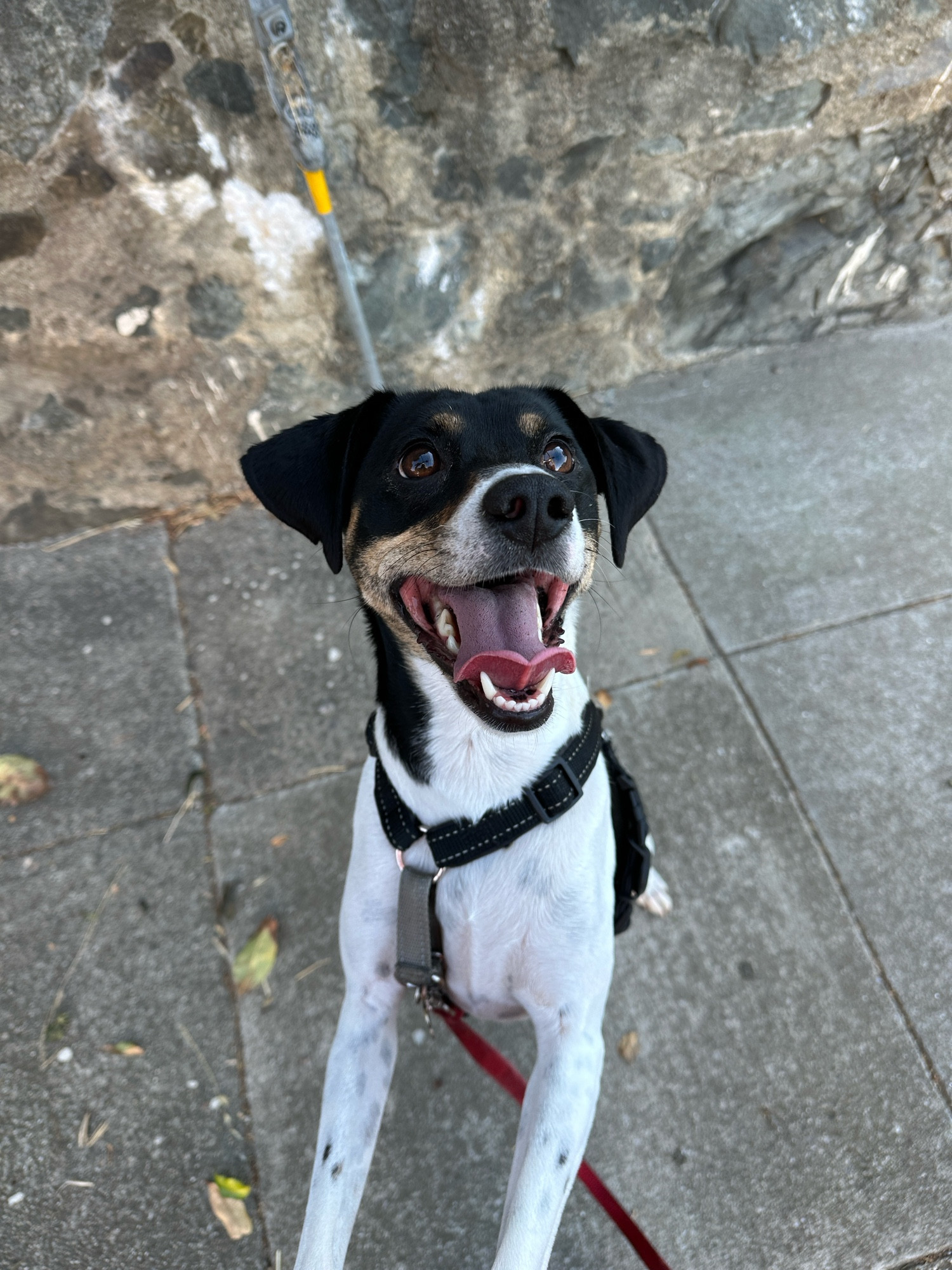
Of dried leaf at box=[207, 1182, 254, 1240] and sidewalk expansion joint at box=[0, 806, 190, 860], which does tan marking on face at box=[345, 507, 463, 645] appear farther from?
dried leaf at box=[207, 1182, 254, 1240]

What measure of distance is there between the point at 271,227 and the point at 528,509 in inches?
94.6

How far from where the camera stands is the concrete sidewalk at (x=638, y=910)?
2.15 metres

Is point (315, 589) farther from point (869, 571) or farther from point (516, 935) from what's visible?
→ point (869, 571)

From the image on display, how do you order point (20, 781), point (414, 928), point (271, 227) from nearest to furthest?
1. point (414, 928)
2. point (20, 781)
3. point (271, 227)

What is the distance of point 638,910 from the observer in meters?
2.62

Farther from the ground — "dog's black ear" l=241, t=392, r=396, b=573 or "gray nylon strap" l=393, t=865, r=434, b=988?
"dog's black ear" l=241, t=392, r=396, b=573

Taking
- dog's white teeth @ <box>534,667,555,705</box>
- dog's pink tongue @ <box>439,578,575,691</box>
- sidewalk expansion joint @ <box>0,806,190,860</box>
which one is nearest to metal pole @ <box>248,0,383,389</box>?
dog's pink tongue @ <box>439,578,575,691</box>

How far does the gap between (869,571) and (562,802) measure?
94.6 inches

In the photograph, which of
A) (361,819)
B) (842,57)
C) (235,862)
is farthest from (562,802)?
(842,57)

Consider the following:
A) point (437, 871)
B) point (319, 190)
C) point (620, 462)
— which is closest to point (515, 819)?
point (437, 871)

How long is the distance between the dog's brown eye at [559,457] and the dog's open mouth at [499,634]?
0.37m

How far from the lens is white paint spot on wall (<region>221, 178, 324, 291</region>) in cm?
312

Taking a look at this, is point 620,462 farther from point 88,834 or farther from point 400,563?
point 88,834

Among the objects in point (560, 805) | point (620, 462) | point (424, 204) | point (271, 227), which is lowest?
point (560, 805)
